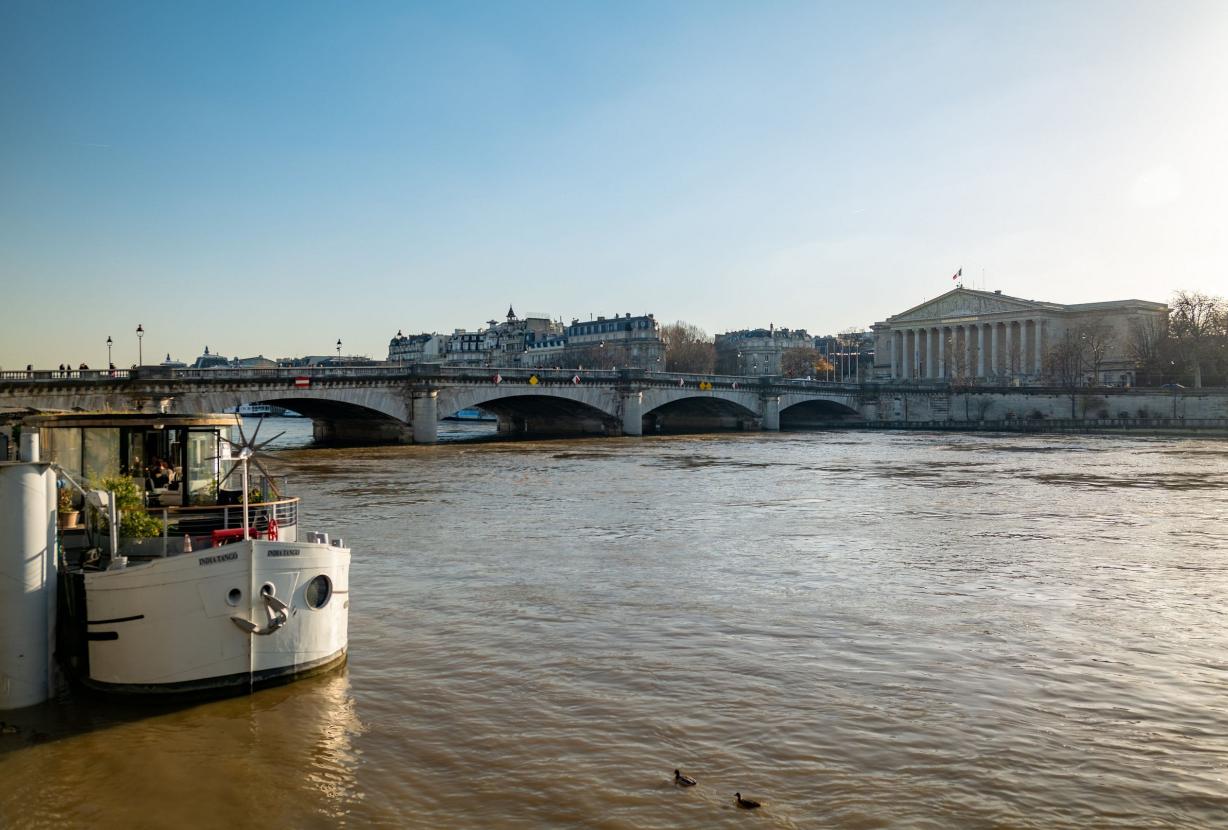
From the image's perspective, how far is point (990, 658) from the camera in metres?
12.0

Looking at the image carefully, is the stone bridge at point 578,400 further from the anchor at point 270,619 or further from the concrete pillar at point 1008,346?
the concrete pillar at point 1008,346

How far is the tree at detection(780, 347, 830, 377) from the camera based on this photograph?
6097 inches

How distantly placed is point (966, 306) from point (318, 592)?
13562 cm

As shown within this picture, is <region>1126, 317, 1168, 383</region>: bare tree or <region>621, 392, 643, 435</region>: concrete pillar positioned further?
<region>1126, 317, 1168, 383</region>: bare tree

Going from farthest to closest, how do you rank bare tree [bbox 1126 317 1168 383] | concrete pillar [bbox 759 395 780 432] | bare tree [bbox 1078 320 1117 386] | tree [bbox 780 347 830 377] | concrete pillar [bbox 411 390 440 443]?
tree [bbox 780 347 830 377] → bare tree [bbox 1078 320 1117 386] → bare tree [bbox 1126 317 1168 383] → concrete pillar [bbox 759 395 780 432] → concrete pillar [bbox 411 390 440 443]

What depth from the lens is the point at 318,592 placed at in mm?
10859

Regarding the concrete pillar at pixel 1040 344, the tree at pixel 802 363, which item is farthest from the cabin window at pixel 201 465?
the tree at pixel 802 363

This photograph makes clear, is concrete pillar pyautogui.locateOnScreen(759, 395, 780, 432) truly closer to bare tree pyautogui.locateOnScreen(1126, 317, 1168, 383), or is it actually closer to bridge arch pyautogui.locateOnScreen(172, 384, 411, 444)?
bridge arch pyautogui.locateOnScreen(172, 384, 411, 444)

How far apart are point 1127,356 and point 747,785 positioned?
12330 cm

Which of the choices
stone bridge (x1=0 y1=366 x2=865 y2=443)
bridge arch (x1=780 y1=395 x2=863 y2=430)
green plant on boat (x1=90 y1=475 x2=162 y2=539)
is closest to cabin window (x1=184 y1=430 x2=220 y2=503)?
green plant on boat (x1=90 y1=475 x2=162 y2=539)

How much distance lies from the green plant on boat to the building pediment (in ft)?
424

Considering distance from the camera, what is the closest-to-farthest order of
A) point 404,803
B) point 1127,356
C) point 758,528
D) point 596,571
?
1. point 404,803
2. point 596,571
3. point 758,528
4. point 1127,356

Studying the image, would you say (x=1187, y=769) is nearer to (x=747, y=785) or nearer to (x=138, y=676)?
(x=747, y=785)

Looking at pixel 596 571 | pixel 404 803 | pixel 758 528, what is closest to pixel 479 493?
pixel 758 528
